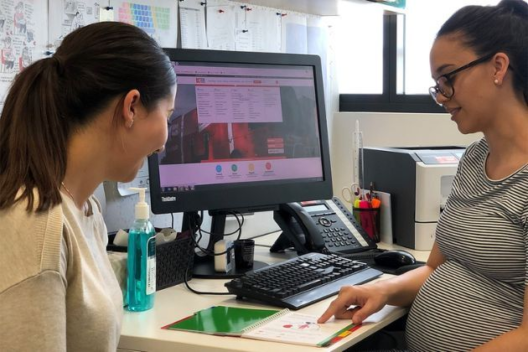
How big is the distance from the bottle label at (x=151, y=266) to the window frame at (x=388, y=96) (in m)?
1.82

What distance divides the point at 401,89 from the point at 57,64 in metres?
2.26

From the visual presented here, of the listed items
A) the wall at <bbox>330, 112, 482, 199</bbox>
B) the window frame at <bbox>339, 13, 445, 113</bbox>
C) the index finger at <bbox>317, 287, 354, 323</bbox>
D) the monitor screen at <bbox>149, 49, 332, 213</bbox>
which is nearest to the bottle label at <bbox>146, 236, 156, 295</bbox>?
the monitor screen at <bbox>149, 49, 332, 213</bbox>

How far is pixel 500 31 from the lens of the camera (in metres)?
1.65

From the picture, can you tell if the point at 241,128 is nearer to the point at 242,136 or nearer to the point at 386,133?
the point at 242,136

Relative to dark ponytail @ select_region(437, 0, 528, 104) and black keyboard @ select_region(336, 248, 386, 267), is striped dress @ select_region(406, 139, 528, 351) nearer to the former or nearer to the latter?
dark ponytail @ select_region(437, 0, 528, 104)

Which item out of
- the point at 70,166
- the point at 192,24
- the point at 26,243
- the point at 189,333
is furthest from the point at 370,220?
the point at 26,243

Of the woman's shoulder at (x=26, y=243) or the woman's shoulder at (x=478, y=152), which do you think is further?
the woman's shoulder at (x=478, y=152)

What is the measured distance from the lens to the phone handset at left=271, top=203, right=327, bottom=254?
7.09ft

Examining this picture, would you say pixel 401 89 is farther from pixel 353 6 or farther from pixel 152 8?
pixel 152 8

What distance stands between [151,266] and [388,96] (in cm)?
191

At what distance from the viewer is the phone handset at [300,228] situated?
216 cm

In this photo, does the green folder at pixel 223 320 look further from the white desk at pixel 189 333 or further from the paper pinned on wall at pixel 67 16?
the paper pinned on wall at pixel 67 16

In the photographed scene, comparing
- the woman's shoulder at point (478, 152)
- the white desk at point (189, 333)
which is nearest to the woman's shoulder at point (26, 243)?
the white desk at point (189, 333)

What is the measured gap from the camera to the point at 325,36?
9.91 feet
